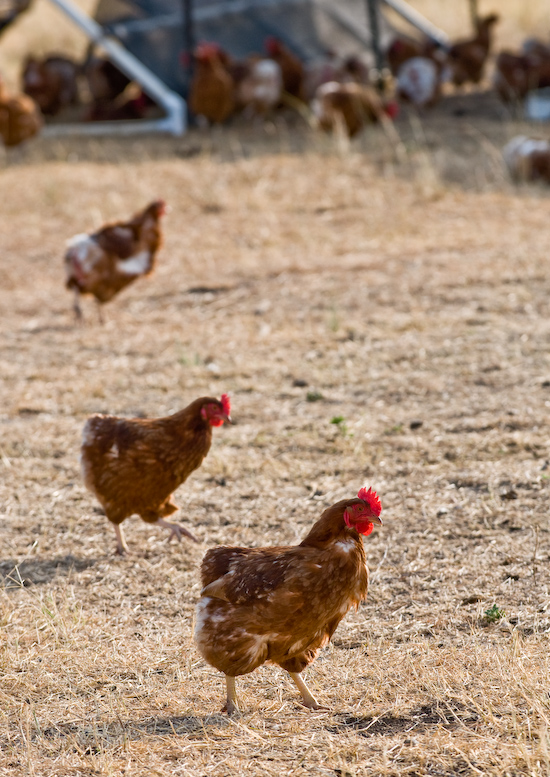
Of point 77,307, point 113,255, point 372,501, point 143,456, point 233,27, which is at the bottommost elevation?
point 77,307

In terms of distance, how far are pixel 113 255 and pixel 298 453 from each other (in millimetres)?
2878

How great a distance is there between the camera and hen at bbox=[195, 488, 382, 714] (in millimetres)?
3260

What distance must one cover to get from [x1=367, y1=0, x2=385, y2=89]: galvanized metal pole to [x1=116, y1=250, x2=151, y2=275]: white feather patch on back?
355 inches

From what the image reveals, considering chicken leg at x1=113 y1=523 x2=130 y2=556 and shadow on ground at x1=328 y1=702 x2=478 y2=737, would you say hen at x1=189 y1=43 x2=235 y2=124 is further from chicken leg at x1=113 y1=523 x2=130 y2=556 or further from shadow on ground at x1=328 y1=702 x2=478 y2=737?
shadow on ground at x1=328 y1=702 x2=478 y2=737

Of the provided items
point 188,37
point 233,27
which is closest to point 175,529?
point 188,37

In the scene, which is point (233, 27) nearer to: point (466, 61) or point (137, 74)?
point (137, 74)

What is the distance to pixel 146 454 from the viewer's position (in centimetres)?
454

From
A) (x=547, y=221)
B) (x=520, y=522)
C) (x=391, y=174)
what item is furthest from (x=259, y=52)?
(x=520, y=522)

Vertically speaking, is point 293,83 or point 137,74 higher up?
point 137,74

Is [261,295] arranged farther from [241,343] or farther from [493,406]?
[493,406]

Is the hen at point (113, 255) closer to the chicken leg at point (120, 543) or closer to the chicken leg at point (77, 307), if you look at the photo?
the chicken leg at point (77, 307)

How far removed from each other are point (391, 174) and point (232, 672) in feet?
29.7

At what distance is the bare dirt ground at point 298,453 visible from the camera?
10.6 ft

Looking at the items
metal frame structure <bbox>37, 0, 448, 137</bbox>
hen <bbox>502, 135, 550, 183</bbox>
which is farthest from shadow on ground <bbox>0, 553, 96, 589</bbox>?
metal frame structure <bbox>37, 0, 448, 137</bbox>
